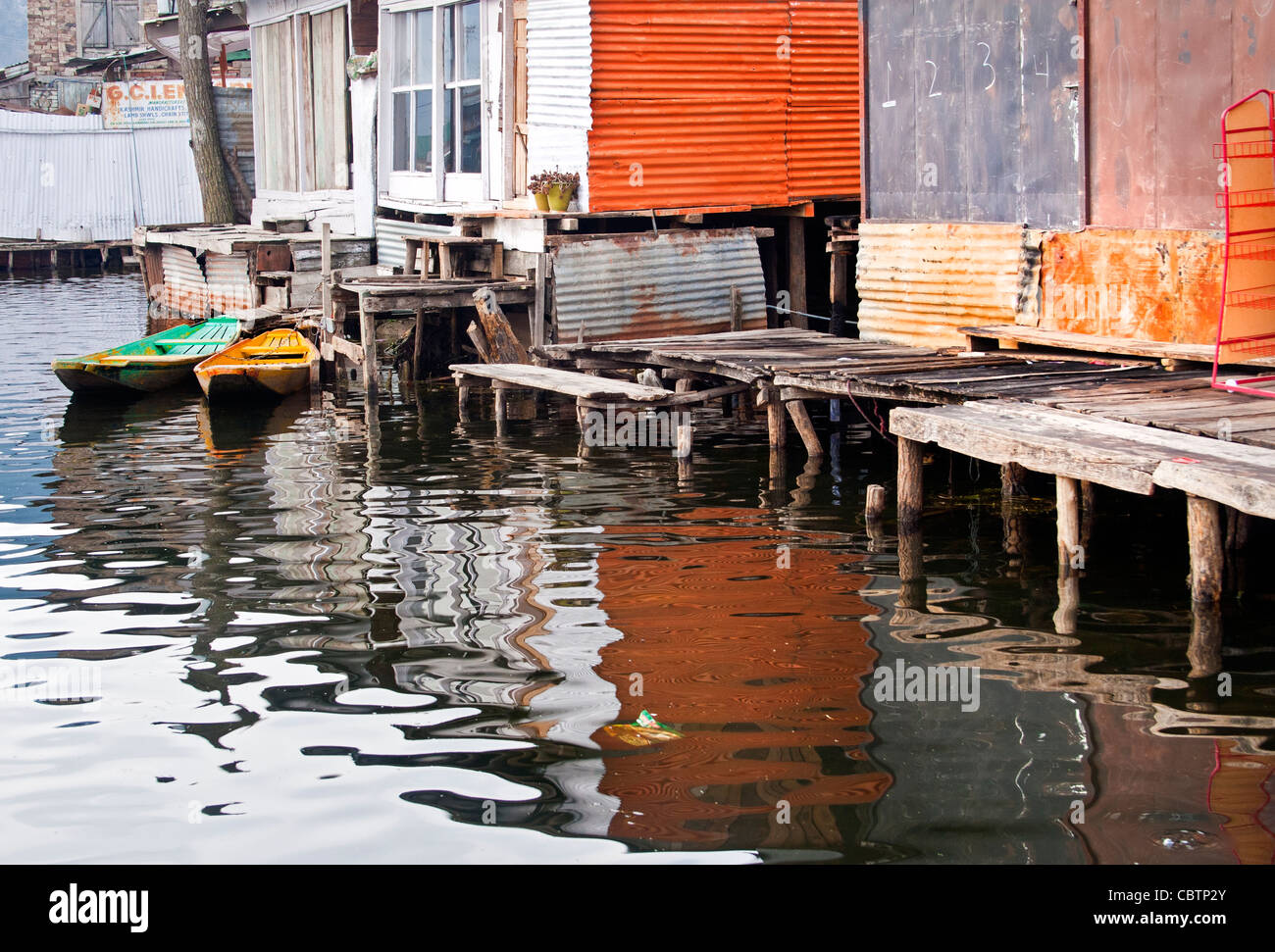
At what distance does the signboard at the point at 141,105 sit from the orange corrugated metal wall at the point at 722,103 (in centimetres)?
2570

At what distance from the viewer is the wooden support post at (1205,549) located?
777cm

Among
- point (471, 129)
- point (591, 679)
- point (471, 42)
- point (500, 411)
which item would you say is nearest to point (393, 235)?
point (471, 129)

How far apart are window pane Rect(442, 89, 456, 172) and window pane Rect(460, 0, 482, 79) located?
1.62 ft

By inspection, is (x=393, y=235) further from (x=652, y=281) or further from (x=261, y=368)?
(x=652, y=281)

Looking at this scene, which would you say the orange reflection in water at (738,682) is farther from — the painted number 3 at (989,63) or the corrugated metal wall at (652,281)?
the corrugated metal wall at (652,281)

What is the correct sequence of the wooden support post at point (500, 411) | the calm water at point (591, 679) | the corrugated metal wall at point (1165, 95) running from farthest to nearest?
the wooden support post at point (500, 411)
the corrugated metal wall at point (1165, 95)
the calm water at point (591, 679)

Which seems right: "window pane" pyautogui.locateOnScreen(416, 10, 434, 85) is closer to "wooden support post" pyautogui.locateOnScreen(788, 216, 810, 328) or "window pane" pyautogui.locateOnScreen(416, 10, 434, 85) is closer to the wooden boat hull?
the wooden boat hull

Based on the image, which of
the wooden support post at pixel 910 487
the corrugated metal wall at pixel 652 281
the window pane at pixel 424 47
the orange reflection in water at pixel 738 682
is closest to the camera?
the orange reflection in water at pixel 738 682

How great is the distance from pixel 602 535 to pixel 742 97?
27.8 feet

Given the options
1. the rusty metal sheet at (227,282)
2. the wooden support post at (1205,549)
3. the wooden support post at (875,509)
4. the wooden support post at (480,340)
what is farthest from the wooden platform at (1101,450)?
the rusty metal sheet at (227,282)

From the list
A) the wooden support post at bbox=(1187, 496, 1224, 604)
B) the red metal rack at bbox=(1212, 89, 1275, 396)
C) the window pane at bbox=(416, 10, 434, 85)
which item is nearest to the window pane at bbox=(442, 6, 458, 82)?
the window pane at bbox=(416, 10, 434, 85)

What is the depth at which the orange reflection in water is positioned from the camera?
586 cm

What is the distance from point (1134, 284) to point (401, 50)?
12.3 m

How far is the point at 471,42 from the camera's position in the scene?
1842 cm
